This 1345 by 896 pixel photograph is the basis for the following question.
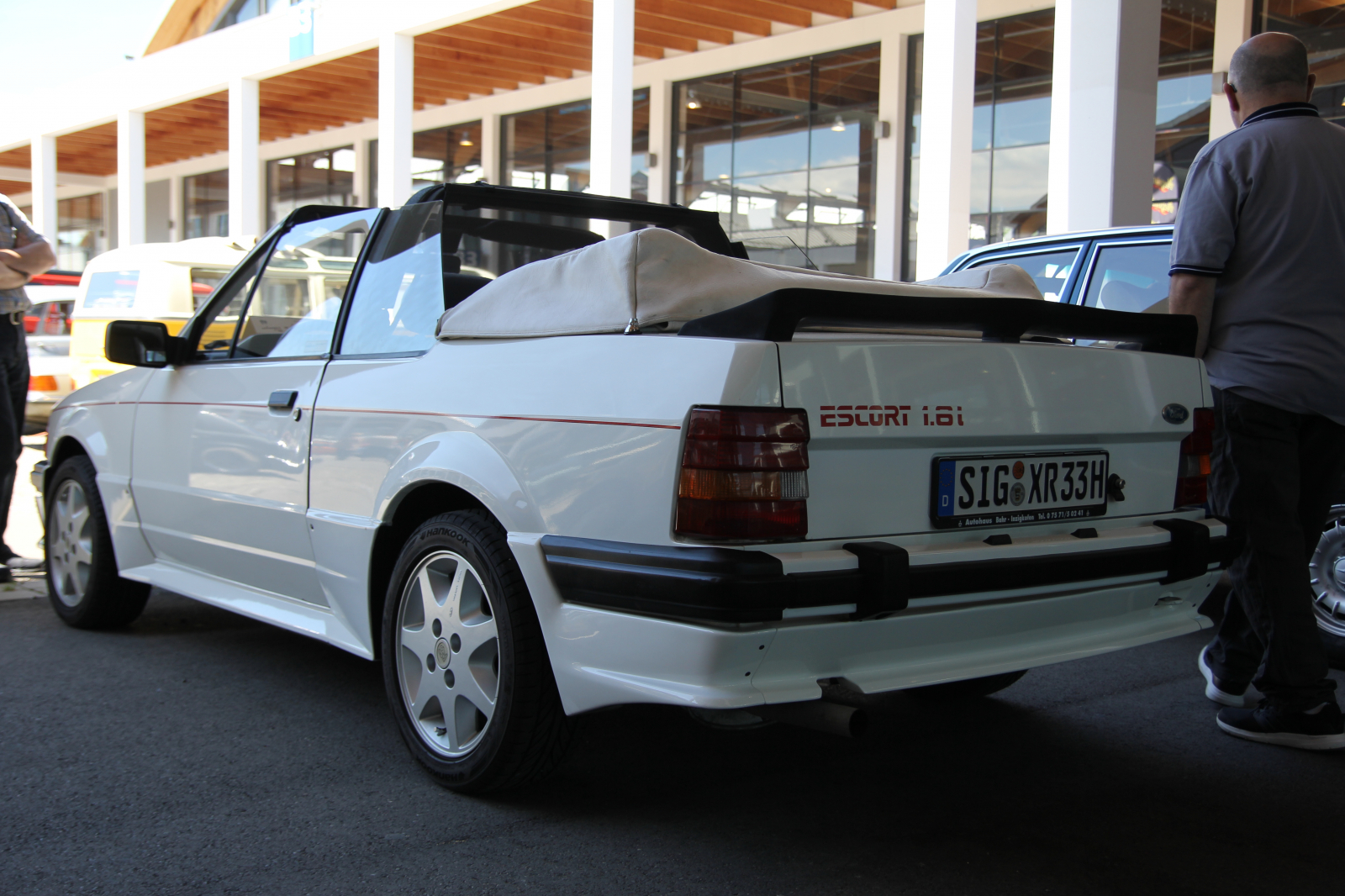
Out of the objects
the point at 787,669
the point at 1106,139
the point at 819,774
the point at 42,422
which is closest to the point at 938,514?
the point at 787,669

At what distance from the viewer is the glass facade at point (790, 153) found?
14328 millimetres

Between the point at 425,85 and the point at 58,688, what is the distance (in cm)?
1582

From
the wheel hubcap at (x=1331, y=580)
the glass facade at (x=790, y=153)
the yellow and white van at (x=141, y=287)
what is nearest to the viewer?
the wheel hubcap at (x=1331, y=580)

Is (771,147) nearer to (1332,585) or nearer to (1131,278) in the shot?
(1131,278)

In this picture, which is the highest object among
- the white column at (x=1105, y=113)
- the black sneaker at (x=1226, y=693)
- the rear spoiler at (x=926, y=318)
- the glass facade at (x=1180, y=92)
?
the glass facade at (x=1180, y=92)

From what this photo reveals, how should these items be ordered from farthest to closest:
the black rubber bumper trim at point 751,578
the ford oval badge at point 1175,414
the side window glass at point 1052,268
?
the side window glass at point 1052,268 < the ford oval badge at point 1175,414 < the black rubber bumper trim at point 751,578

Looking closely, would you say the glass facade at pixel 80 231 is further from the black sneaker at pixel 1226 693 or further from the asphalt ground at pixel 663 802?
the black sneaker at pixel 1226 693

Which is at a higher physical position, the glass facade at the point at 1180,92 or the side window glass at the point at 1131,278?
the glass facade at the point at 1180,92

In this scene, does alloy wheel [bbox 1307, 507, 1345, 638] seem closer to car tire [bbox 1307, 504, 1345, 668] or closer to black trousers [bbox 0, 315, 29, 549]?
car tire [bbox 1307, 504, 1345, 668]

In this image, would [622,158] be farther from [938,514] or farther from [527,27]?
[938,514]

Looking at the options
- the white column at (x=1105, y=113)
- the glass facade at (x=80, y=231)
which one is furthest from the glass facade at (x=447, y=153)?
the glass facade at (x=80, y=231)

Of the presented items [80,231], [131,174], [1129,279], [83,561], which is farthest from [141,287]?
[80,231]

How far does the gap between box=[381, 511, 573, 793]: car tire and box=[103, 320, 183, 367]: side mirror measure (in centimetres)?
161

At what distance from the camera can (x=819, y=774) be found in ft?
9.75
